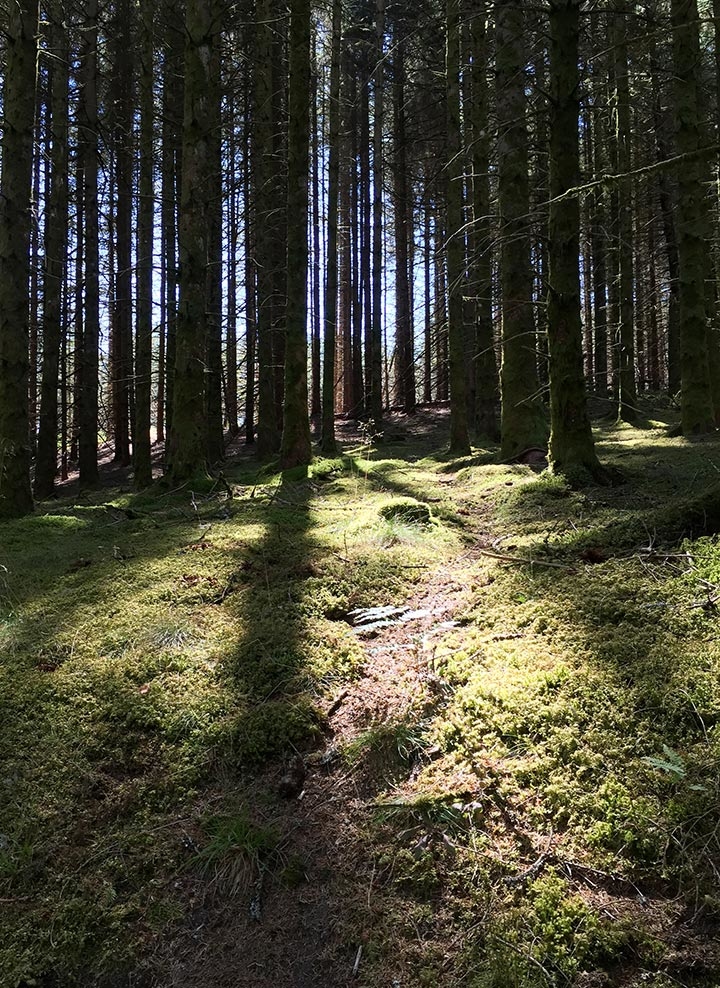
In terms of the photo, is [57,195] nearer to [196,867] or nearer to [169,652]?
[169,652]

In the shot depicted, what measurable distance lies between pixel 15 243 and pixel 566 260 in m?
6.22

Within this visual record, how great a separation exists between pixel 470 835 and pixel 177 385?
23.3ft

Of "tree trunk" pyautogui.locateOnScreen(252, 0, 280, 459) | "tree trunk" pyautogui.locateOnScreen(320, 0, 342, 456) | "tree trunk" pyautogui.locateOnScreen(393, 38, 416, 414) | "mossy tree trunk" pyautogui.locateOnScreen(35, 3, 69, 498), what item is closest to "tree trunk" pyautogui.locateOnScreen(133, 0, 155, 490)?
"mossy tree trunk" pyautogui.locateOnScreen(35, 3, 69, 498)

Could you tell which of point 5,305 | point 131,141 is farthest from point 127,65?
point 5,305

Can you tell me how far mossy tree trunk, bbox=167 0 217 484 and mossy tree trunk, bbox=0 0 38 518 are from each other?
5.88ft

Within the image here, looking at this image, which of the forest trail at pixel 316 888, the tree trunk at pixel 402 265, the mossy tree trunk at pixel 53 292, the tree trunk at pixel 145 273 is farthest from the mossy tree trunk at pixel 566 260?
the tree trunk at pixel 402 265

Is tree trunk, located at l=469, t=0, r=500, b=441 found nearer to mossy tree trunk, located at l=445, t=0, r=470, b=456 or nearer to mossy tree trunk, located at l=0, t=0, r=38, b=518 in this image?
mossy tree trunk, located at l=445, t=0, r=470, b=456

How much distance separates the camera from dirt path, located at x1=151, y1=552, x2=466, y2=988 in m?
1.86

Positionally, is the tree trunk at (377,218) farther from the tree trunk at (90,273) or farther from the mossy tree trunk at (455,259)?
the tree trunk at (90,273)

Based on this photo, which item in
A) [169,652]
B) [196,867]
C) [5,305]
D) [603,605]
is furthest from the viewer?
[5,305]

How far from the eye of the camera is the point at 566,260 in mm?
5871

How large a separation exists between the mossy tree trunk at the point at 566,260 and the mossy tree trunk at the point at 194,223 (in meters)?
4.45

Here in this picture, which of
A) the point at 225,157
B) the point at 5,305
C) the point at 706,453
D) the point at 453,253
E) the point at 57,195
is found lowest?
the point at 706,453

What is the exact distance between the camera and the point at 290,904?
205 centimetres
